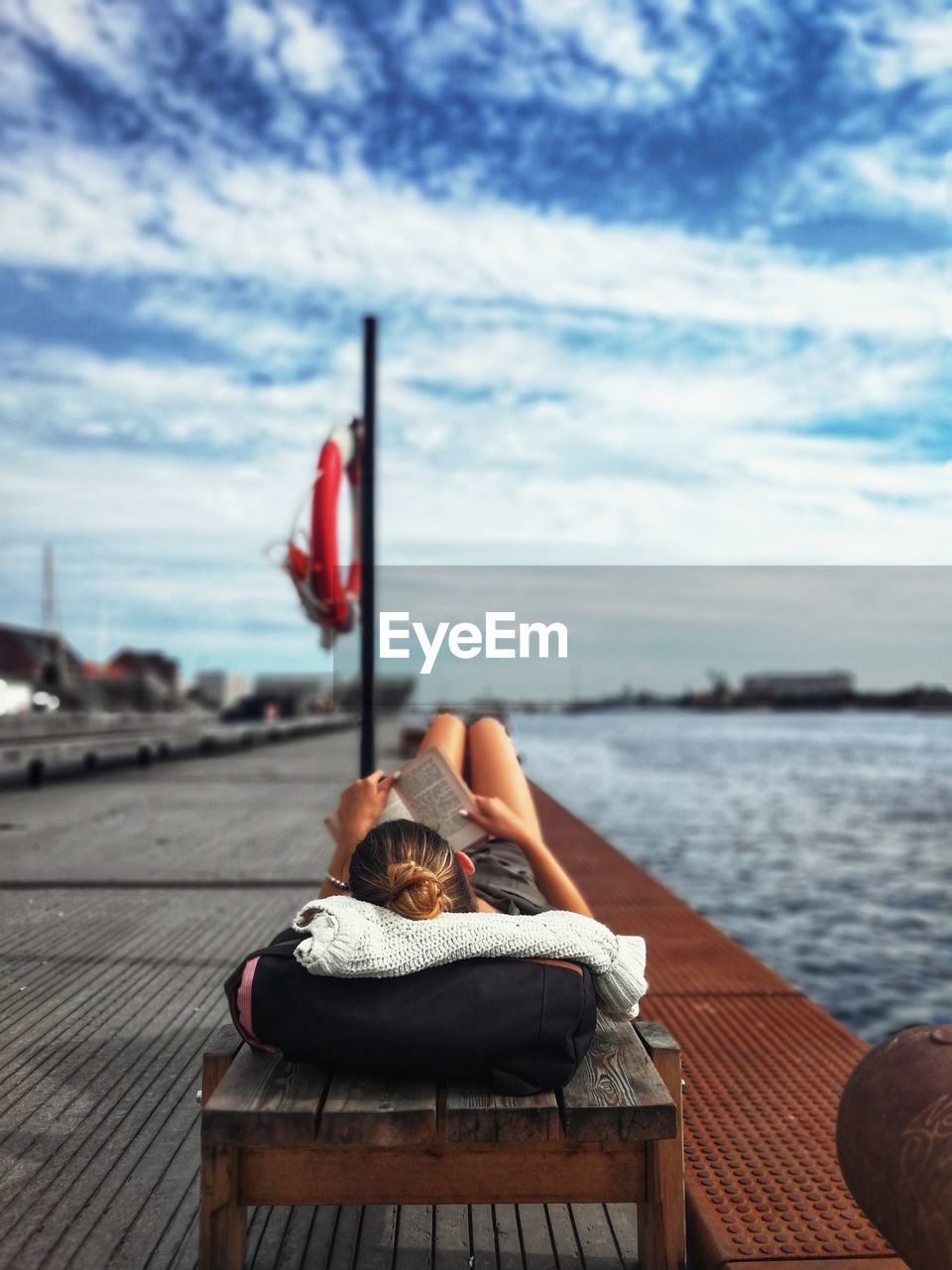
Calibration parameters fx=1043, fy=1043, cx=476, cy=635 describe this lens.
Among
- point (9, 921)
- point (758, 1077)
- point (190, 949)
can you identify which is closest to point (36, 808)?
point (9, 921)

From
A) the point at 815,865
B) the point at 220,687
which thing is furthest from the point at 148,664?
the point at 815,865

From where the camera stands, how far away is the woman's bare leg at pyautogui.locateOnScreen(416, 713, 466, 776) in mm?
3977

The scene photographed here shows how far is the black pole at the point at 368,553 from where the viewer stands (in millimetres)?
6281

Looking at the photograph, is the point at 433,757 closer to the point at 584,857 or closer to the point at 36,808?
the point at 584,857

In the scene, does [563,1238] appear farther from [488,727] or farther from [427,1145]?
[488,727]

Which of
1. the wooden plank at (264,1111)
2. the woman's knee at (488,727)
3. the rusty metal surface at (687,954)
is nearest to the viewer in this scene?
the wooden plank at (264,1111)

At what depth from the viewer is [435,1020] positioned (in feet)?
6.30

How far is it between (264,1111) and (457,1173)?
398 mm

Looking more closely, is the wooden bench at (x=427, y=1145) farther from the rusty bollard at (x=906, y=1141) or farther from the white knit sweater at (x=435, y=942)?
the rusty bollard at (x=906, y=1141)

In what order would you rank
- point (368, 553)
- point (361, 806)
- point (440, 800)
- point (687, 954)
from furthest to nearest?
point (368, 553) < point (687, 954) < point (440, 800) < point (361, 806)

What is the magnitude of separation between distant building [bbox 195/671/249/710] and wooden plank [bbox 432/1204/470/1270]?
8940 centimetres

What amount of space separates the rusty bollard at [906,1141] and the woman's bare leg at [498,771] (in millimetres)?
1935

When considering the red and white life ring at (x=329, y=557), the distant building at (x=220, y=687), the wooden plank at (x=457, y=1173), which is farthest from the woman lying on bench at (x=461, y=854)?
the distant building at (x=220, y=687)

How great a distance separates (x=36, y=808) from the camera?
957cm
